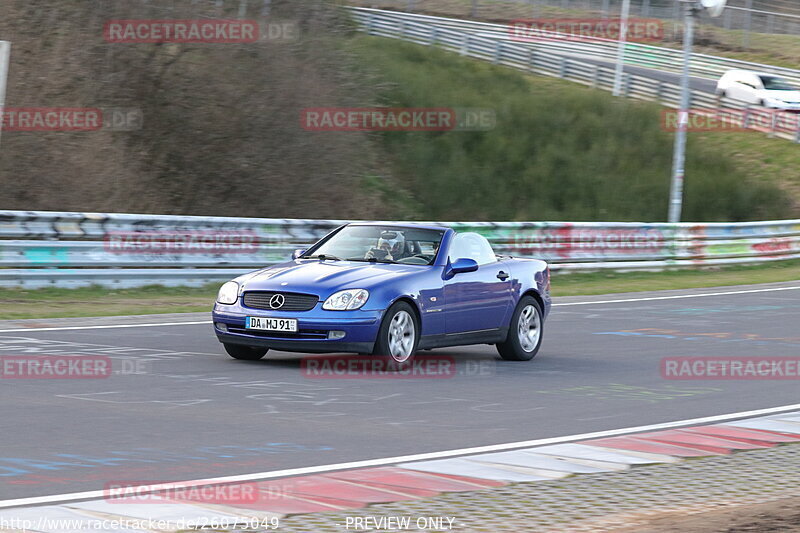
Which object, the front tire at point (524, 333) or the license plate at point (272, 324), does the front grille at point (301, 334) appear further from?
the front tire at point (524, 333)

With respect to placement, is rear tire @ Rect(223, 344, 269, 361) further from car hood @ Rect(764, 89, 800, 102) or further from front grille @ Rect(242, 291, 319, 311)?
car hood @ Rect(764, 89, 800, 102)

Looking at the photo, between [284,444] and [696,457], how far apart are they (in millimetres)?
2542

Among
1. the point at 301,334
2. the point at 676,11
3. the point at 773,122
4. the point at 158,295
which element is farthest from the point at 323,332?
the point at 676,11

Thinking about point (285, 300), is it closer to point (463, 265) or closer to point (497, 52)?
point (463, 265)

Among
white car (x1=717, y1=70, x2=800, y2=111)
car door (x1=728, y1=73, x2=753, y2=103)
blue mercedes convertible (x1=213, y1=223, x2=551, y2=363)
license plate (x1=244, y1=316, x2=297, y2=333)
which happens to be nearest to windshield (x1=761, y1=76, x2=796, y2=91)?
white car (x1=717, y1=70, x2=800, y2=111)

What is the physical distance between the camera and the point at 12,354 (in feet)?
39.0

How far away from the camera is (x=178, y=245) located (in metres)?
19.6

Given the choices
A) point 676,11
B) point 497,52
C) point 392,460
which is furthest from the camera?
point 676,11

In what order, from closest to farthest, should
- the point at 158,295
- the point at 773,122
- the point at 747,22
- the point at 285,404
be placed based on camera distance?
the point at 285,404
the point at 158,295
the point at 773,122
the point at 747,22

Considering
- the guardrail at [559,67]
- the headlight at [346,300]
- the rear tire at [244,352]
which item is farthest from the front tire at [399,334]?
the guardrail at [559,67]

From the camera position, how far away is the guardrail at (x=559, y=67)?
44781 mm

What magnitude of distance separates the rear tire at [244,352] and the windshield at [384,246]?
116 centimetres

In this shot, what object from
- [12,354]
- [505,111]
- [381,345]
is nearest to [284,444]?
[381,345]

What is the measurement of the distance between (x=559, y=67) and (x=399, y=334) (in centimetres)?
3654
